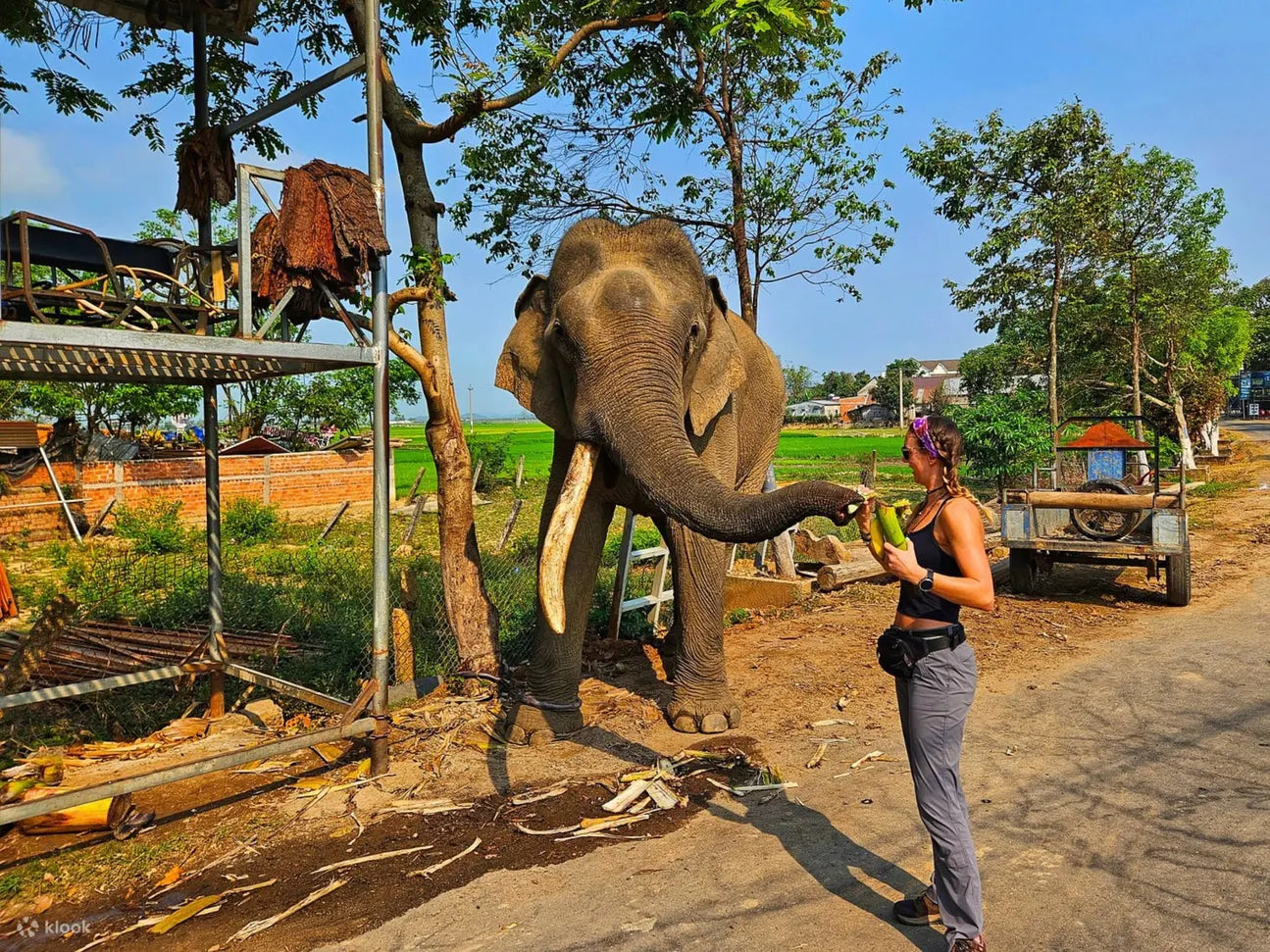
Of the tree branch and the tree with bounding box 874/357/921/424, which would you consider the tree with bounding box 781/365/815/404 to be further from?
the tree branch

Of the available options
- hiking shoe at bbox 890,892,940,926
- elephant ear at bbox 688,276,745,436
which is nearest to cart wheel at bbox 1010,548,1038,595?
elephant ear at bbox 688,276,745,436

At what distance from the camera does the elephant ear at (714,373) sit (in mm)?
5844

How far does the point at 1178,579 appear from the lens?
9.70m

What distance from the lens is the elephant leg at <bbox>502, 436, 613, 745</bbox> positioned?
5.95 m

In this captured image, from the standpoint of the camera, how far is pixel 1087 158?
1842cm

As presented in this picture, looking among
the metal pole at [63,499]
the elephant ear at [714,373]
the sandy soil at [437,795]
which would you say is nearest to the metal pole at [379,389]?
the sandy soil at [437,795]

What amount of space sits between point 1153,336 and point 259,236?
29558mm

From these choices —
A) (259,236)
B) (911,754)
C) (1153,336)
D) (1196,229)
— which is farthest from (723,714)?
(1153,336)

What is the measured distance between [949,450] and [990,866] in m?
2.09

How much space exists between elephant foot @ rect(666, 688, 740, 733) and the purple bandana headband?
3319 mm

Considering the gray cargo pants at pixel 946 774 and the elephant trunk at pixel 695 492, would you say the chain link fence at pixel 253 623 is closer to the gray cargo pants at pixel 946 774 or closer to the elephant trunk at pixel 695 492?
the elephant trunk at pixel 695 492

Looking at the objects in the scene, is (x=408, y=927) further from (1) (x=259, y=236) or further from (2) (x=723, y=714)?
(1) (x=259, y=236)

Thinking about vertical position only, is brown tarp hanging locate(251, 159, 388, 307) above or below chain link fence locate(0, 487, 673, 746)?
above

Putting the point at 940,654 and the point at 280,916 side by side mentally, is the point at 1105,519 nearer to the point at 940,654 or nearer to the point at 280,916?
the point at 940,654
